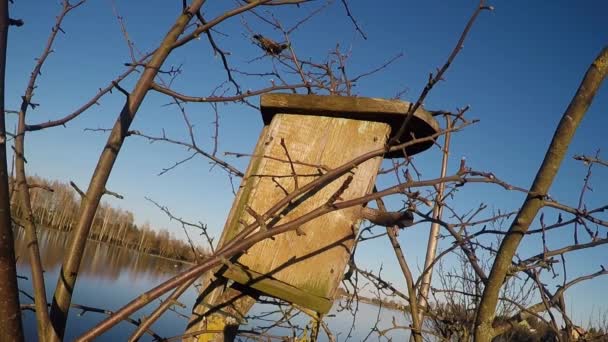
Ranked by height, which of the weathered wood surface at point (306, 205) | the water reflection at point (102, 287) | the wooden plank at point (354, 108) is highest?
the wooden plank at point (354, 108)

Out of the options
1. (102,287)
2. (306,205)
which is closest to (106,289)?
(102,287)

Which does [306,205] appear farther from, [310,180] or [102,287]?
[102,287]

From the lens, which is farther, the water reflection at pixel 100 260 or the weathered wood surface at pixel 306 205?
the water reflection at pixel 100 260

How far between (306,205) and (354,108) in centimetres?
37

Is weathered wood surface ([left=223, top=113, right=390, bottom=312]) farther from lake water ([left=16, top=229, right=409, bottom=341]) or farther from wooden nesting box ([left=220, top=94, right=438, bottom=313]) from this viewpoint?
lake water ([left=16, top=229, right=409, bottom=341])

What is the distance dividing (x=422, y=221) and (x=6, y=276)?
113 centimetres

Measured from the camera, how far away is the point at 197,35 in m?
1.37

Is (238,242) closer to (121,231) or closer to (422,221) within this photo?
(422,221)

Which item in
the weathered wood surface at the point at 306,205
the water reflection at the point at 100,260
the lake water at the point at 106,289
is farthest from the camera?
the water reflection at the point at 100,260

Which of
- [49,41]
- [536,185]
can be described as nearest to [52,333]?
[49,41]

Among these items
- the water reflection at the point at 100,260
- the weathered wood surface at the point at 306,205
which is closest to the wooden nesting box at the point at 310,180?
the weathered wood surface at the point at 306,205

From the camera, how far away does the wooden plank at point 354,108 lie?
1.55m

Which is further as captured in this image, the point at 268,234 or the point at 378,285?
the point at 378,285

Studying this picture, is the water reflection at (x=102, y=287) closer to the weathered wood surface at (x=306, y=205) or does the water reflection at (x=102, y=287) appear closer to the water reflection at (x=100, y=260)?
the water reflection at (x=100, y=260)
